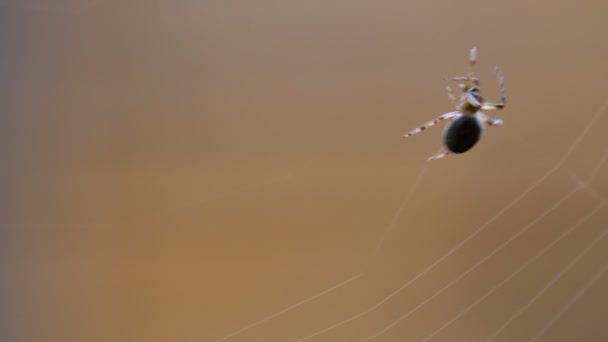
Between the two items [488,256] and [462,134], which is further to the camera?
[488,256]

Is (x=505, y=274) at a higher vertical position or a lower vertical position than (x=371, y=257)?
lower

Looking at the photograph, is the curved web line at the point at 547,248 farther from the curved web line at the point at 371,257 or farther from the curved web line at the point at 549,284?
the curved web line at the point at 371,257

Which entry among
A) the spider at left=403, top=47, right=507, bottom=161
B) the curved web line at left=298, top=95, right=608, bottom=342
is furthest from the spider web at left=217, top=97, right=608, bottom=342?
the spider at left=403, top=47, right=507, bottom=161

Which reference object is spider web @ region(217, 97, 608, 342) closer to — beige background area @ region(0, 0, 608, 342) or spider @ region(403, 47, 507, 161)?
beige background area @ region(0, 0, 608, 342)

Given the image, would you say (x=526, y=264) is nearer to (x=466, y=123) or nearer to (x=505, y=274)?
(x=505, y=274)

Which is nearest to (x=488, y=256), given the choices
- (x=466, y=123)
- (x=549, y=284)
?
(x=549, y=284)

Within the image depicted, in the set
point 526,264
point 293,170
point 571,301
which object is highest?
point 293,170

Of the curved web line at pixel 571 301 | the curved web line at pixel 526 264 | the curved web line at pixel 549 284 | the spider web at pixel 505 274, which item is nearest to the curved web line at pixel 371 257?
the spider web at pixel 505 274
